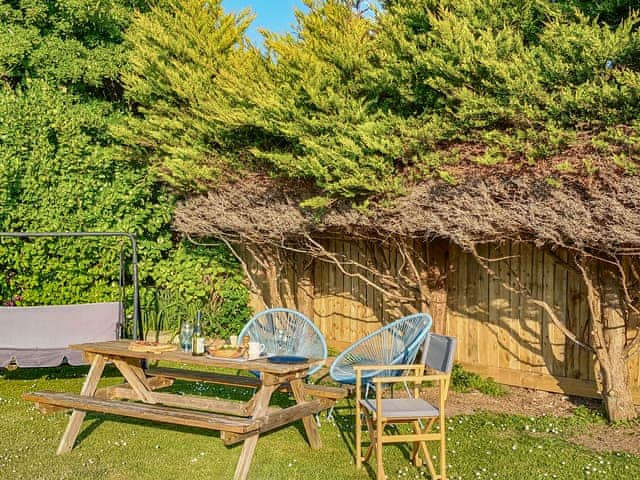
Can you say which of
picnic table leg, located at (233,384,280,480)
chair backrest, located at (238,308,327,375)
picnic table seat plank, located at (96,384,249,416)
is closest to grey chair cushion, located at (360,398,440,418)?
picnic table leg, located at (233,384,280,480)

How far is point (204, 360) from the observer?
15.2ft

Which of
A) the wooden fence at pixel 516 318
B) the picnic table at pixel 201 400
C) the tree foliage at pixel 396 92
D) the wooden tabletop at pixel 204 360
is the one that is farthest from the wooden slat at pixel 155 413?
the wooden fence at pixel 516 318

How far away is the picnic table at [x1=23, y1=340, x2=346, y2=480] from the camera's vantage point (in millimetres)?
4266

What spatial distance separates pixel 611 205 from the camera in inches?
185

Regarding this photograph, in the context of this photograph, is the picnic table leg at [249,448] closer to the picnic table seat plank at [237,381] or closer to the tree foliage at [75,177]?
the picnic table seat plank at [237,381]

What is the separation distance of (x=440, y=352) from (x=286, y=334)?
1.93 m

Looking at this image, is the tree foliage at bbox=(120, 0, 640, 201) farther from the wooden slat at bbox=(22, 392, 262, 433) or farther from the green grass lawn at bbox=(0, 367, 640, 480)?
the wooden slat at bbox=(22, 392, 262, 433)

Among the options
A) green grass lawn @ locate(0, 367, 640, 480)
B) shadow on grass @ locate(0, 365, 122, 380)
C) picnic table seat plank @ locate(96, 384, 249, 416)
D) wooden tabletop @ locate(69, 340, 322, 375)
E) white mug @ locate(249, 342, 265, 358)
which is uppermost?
white mug @ locate(249, 342, 265, 358)

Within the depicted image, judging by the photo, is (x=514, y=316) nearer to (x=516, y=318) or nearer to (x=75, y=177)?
(x=516, y=318)

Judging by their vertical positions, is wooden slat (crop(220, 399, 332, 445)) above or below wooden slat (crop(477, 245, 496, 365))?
below

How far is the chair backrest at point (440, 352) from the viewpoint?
4418 millimetres

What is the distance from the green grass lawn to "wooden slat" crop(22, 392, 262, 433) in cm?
37

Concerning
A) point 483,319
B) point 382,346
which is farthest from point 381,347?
point 483,319

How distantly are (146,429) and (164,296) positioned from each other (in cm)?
362
